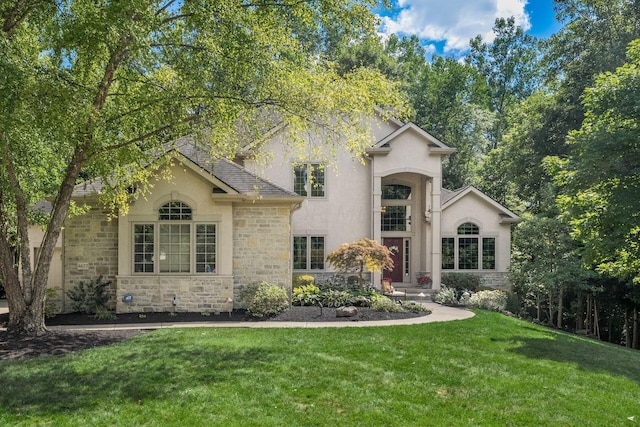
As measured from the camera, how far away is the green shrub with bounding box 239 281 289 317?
1212cm

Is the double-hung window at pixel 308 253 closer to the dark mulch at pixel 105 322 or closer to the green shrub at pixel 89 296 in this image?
the dark mulch at pixel 105 322

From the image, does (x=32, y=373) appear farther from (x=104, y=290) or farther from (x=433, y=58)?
(x=433, y=58)

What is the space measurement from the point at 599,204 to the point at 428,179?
8701 millimetres

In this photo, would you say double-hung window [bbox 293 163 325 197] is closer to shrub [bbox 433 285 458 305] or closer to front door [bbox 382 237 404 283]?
front door [bbox 382 237 404 283]

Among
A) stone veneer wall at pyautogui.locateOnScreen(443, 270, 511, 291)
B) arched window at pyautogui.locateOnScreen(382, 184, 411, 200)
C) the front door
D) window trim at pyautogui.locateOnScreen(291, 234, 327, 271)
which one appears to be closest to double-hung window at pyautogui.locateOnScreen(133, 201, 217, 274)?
window trim at pyautogui.locateOnScreen(291, 234, 327, 271)

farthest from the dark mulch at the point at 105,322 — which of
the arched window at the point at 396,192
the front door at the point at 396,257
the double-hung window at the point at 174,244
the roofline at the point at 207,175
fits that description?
the arched window at the point at 396,192

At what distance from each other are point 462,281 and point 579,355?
33.2 ft

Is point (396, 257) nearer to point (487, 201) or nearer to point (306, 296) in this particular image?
point (487, 201)

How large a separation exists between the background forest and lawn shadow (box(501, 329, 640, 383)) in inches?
105

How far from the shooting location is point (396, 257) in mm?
20609

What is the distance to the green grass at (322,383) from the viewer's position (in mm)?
5473

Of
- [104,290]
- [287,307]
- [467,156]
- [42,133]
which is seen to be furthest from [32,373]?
[467,156]

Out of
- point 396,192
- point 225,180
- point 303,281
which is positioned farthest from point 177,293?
point 396,192

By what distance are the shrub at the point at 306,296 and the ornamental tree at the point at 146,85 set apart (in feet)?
18.1
